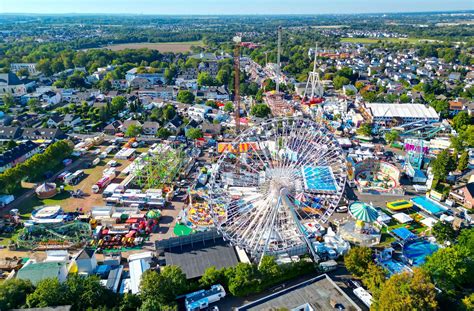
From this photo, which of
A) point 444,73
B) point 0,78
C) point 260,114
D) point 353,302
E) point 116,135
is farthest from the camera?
point 444,73

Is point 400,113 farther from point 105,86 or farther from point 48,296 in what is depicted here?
point 105,86

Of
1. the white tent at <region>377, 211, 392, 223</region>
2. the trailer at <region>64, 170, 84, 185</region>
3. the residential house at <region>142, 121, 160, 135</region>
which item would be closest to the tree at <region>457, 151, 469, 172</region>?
the white tent at <region>377, 211, 392, 223</region>

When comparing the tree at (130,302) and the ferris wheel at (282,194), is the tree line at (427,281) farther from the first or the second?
the tree at (130,302)

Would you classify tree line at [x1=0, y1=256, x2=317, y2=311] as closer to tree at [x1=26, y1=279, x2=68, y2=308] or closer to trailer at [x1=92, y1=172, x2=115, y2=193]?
tree at [x1=26, y1=279, x2=68, y2=308]

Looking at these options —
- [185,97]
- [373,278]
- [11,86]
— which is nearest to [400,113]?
[185,97]

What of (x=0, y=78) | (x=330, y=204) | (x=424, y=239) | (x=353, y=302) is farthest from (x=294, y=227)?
(x=0, y=78)

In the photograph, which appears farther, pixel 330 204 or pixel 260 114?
pixel 260 114

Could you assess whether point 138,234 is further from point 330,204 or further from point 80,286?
point 330,204
